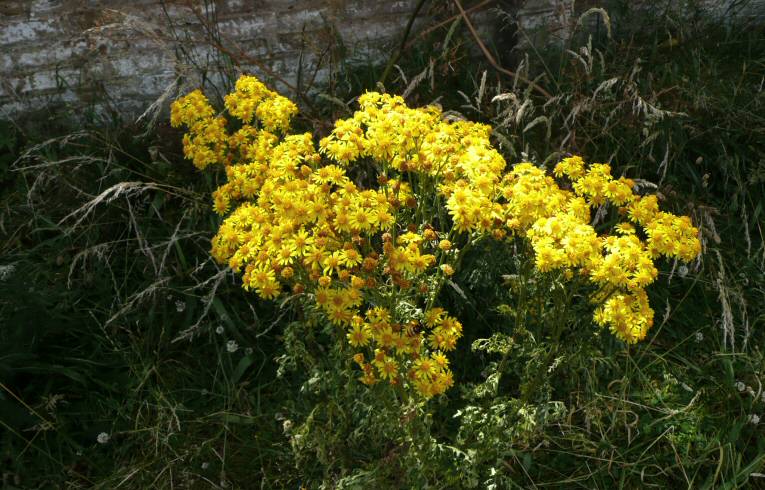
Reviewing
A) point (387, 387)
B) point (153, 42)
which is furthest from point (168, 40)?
point (387, 387)

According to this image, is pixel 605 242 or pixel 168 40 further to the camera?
pixel 168 40

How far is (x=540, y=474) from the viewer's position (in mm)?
2592

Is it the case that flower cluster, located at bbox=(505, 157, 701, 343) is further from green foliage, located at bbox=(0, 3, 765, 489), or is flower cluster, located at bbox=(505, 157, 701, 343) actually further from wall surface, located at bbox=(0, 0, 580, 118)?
wall surface, located at bbox=(0, 0, 580, 118)

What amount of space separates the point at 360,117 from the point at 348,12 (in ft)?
6.51

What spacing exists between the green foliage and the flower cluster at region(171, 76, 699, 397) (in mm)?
201

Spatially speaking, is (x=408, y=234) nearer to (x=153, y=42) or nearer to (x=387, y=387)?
(x=387, y=387)

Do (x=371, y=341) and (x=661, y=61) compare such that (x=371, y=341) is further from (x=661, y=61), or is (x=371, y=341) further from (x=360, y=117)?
(x=661, y=61)

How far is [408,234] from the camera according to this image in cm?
209

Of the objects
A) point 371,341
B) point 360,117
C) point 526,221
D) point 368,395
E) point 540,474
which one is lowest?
point 540,474

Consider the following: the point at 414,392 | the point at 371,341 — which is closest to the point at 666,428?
the point at 414,392

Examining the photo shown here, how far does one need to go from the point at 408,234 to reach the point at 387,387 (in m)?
0.50

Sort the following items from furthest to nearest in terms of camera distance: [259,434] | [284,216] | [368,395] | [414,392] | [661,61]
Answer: [661,61] < [259,434] < [368,395] < [414,392] < [284,216]

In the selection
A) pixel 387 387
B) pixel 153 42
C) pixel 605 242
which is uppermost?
pixel 153 42

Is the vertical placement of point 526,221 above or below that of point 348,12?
below
